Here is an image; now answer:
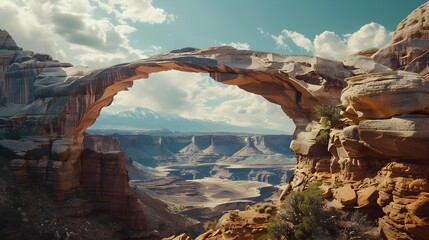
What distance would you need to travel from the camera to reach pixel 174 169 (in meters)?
139

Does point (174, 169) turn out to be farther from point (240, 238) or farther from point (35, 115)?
point (240, 238)

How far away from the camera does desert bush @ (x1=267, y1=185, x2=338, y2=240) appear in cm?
1608

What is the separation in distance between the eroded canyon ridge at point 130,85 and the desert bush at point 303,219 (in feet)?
5.17

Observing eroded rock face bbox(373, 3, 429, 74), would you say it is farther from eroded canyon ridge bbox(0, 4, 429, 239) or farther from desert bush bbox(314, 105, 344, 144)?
desert bush bbox(314, 105, 344, 144)

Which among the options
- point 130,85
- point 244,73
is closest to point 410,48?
point 244,73

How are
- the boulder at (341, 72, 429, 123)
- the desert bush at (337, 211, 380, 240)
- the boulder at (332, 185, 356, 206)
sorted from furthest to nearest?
the boulder at (332, 185, 356, 206) < the desert bush at (337, 211, 380, 240) < the boulder at (341, 72, 429, 123)

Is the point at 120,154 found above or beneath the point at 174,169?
above

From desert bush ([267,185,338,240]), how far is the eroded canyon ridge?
1.57 metres

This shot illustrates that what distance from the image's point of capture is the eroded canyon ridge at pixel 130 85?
73.4 feet

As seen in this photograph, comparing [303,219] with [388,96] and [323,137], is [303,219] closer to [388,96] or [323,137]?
[388,96]

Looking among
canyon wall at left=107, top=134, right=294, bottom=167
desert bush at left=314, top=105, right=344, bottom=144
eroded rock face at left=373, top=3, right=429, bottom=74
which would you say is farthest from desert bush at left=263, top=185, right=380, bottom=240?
canyon wall at left=107, top=134, right=294, bottom=167

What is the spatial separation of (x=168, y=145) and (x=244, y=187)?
7542 cm

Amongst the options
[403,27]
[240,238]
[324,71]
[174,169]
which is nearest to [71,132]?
[240,238]

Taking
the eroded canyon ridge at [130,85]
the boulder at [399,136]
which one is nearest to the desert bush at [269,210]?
the eroded canyon ridge at [130,85]
